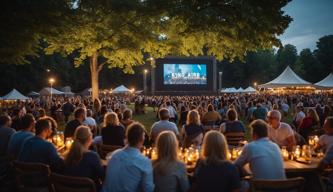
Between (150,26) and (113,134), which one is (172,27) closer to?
(150,26)

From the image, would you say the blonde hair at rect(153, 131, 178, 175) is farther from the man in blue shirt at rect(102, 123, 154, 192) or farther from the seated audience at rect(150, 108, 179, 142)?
the seated audience at rect(150, 108, 179, 142)

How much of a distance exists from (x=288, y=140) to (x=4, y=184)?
5.66 m

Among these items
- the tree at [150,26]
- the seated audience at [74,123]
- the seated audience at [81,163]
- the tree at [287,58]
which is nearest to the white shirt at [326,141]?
the seated audience at [81,163]

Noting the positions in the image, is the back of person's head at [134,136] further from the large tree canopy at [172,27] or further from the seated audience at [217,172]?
the large tree canopy at [172,27]

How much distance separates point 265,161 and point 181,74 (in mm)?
55733

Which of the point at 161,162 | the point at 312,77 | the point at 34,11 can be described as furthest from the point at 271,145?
the point at 312,77

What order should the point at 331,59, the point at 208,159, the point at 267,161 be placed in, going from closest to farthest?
1. the point at 208,159
2. the point at 267,161
3. the point at 331,59

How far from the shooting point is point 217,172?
426cm

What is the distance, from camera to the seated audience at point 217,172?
4242mm

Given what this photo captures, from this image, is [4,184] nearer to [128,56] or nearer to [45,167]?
[45,167]

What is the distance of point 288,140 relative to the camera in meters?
7.87

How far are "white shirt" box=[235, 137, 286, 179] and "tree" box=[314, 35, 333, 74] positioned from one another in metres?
79.9

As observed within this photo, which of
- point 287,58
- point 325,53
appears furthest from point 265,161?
point 287,58

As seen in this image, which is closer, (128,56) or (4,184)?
(4,184)
